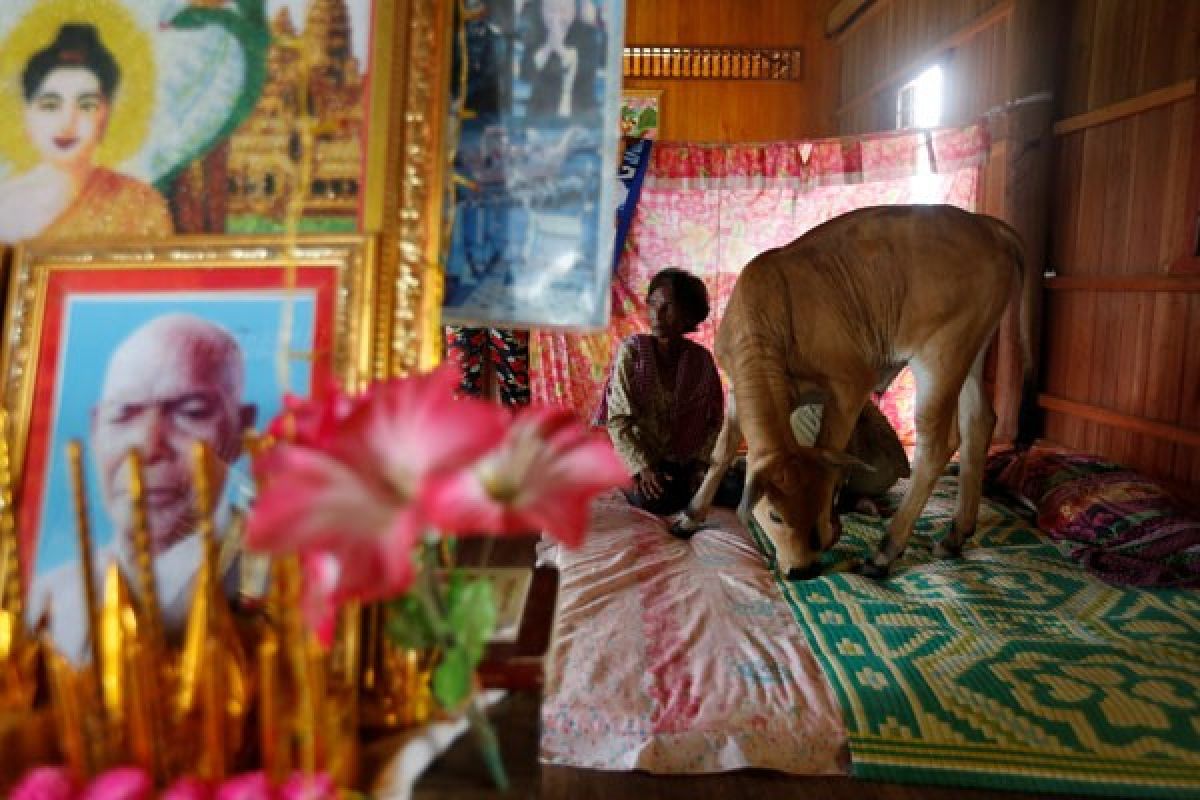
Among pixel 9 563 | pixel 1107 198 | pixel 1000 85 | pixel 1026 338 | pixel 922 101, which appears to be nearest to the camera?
pixel 9 563

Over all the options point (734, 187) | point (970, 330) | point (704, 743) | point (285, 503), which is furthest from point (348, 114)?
point (734, 187)

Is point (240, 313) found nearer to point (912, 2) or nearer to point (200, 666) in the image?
point (200, 666)

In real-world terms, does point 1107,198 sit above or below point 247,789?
above

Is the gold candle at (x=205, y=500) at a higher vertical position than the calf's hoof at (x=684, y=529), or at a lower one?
higher

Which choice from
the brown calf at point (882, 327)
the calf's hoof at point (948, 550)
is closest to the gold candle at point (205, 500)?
the brown calf at point (882, 327)

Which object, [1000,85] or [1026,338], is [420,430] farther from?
[1000,85]

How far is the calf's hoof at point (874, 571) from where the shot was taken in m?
3.08

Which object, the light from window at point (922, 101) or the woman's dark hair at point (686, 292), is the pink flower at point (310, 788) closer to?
the woman's dark hair at point (686, 292)

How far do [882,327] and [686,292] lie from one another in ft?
2.74

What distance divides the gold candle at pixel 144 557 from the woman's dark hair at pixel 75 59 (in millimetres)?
564

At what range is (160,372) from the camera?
3.29ft

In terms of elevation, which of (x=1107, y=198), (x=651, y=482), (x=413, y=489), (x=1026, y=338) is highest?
(x=1107, y=198)

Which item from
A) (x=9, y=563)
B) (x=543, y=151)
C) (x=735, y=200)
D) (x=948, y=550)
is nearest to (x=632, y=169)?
(x=735, y=200)

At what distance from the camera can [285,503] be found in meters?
0.67
